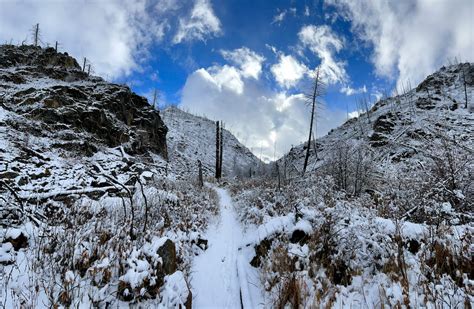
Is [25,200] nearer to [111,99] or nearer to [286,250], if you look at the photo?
[286,250]

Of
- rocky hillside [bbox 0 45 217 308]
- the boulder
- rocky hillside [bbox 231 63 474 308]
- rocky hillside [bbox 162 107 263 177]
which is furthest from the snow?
rocky hillside [bbox 162 107 263 177]

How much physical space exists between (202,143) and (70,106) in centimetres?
5786

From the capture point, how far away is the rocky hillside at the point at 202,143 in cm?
6008

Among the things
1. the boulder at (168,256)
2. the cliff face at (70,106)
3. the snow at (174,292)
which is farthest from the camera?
the cliff face at (70,106)

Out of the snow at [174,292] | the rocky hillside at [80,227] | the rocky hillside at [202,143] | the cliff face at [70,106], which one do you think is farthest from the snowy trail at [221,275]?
the rocky hillside at [202,143]

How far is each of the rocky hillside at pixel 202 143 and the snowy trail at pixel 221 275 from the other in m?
46.9

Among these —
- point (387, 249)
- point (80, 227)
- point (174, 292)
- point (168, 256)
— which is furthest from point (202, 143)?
point (387, 249)

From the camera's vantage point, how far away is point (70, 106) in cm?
1595

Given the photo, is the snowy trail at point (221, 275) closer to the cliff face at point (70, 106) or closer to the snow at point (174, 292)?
the snow at point (174, 292)

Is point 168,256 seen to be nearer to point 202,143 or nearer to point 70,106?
point 70,106

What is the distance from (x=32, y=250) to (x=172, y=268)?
2236 mm

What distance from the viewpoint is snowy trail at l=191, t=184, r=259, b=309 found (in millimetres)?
4160

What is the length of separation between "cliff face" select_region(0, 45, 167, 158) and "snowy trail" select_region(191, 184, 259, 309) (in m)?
10.3

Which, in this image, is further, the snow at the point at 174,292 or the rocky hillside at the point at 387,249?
the snow at the point at 174,292
